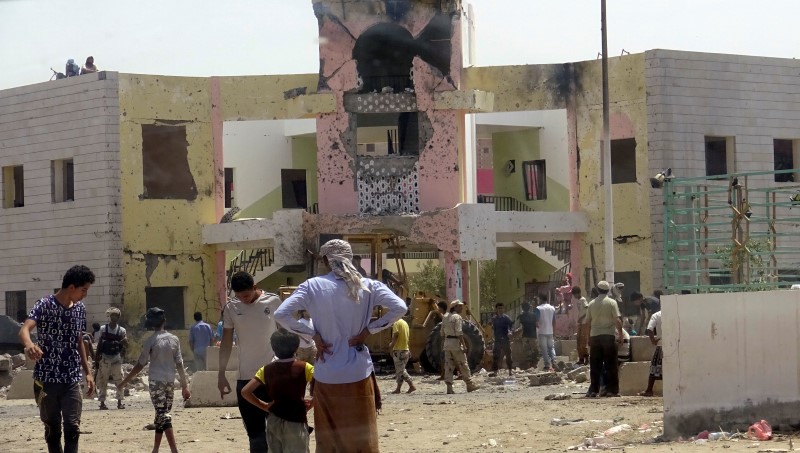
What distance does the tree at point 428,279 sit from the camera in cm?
3991

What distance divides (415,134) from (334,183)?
2134 millimetres

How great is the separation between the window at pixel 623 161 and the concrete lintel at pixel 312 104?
653cm

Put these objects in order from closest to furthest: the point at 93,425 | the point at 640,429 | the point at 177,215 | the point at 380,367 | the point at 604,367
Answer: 1. the point at 640,429
2. the point at 93,425
3. the point at 604,367
4. the point at 380,367
5. the point at 177,215

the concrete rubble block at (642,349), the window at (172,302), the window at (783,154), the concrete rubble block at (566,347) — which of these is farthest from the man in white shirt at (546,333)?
the window at (172,302)

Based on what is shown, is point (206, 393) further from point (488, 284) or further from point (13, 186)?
point (488, 284)

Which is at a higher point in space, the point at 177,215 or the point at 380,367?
the point at 177,215

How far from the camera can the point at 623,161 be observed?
30922 millimetres

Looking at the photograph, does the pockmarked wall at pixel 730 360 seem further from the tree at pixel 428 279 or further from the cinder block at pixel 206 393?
the tree at pixel 428 279

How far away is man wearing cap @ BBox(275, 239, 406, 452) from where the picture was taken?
26.4 ft

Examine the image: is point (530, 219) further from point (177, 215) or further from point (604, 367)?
point (604, 367)

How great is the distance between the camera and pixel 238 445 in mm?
13359

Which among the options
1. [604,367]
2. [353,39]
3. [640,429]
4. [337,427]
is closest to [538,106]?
[353,39]

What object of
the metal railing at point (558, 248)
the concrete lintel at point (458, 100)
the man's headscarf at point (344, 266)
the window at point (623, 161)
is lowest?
the man's headscarf at point (344, 266)

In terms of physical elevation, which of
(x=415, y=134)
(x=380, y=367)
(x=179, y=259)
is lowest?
(x=380, y=367)
